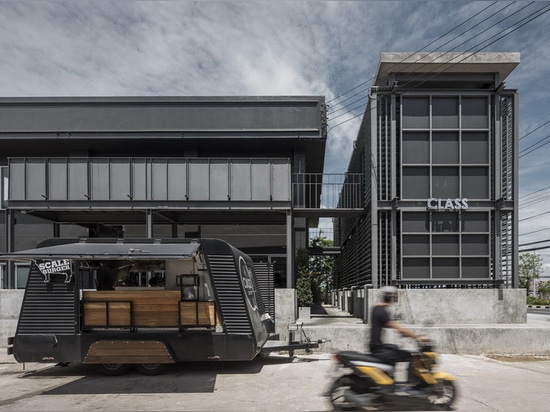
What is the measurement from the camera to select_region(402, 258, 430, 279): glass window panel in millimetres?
15227

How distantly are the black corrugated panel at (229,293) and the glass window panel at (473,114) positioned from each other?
35.9 ft


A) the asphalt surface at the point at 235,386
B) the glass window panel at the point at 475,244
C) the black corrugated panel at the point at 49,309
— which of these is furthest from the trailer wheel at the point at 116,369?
the glass window panel at the point at 475,244

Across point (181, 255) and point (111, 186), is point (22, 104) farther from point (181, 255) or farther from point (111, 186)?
point (181, 255)

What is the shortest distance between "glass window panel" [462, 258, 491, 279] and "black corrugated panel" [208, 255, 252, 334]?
967cm

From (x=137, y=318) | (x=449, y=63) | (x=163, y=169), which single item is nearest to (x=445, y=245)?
(x=449, y=63)

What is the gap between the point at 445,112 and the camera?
51.2ft

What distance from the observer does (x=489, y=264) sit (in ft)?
50.0

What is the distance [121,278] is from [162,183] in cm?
590

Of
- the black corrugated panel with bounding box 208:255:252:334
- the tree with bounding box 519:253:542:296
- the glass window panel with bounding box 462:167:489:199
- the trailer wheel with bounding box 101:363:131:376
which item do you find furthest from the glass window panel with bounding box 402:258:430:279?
the tree with bounding box 519:253:542:296

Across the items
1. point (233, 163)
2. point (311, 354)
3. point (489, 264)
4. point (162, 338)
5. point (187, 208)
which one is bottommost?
point (311, 354)

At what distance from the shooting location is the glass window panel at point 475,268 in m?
15.2

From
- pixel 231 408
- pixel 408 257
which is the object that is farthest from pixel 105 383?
pixel 408 257

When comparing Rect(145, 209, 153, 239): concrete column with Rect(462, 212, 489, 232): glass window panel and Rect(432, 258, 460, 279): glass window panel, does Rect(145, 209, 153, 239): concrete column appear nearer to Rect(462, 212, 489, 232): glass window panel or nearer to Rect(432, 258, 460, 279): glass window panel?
Rect(432, 258, 460, 279): glass window panel

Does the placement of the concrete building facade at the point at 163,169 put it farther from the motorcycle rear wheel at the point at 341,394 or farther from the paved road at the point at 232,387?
the motorcycle rear wheel at the point at 341,394
